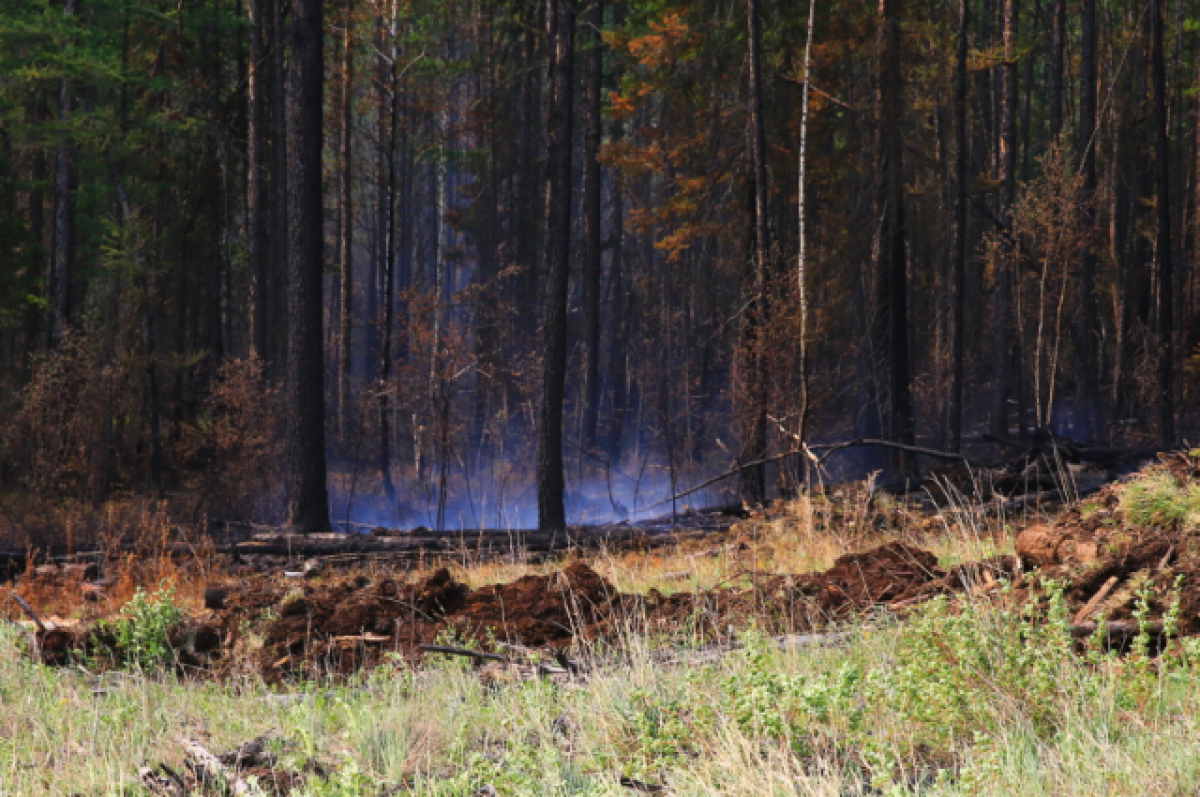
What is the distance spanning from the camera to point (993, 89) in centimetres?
2845

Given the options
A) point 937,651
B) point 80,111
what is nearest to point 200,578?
point 937,651

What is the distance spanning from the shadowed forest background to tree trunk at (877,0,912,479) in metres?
0.06

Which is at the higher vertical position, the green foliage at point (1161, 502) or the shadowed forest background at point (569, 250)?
the shadowed forest background at point (569, 250)

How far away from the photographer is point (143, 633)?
231 inches

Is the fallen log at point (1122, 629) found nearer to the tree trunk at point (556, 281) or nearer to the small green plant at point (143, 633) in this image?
the small green plant at point (143, 633)

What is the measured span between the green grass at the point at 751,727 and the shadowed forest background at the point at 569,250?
8.39m

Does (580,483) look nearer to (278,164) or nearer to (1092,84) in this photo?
(278,164)

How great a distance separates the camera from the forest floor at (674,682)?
331 cm

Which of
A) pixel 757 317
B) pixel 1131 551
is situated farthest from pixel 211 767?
pixel 757 317

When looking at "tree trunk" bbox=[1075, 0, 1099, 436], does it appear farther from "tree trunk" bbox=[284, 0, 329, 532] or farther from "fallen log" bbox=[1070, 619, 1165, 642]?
"fallen log" bbox=[1070, 619, 1165, 642]

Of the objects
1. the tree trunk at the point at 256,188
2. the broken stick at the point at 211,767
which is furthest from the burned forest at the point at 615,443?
the tree trunk at the point at 256,188

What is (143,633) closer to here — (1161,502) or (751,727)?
(751,727)

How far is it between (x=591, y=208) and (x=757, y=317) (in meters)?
9.54

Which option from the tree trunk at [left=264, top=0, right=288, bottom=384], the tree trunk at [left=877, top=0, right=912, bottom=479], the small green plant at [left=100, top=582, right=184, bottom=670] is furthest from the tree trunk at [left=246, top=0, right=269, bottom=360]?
the small green plant at [left=100, top=582, right=184, bottom=670]
